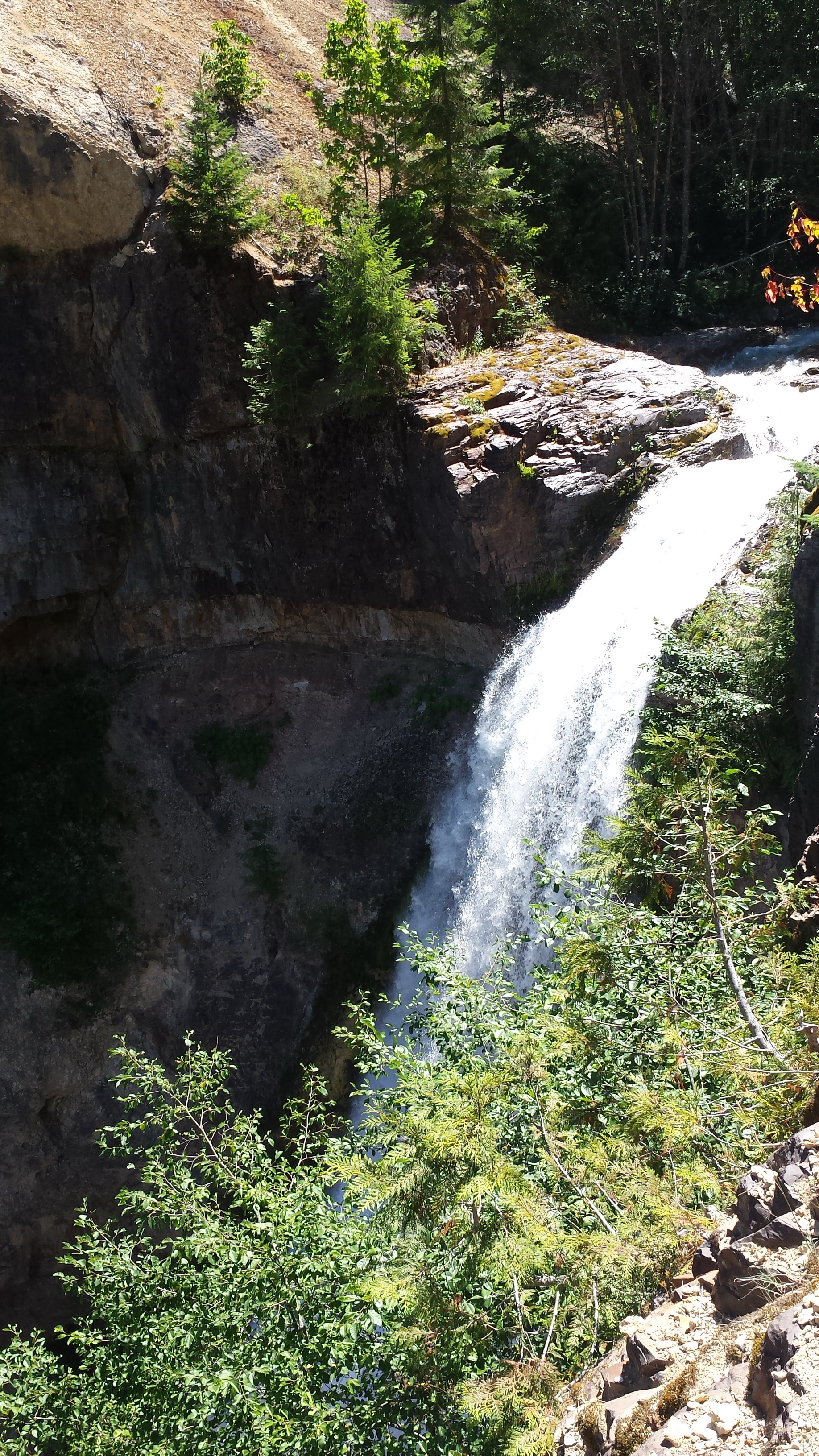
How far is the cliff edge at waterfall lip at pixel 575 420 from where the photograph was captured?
12.9 metres

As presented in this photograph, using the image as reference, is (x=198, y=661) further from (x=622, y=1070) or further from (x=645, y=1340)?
(x=645, y=1340)

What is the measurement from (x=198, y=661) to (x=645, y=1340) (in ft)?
53.5

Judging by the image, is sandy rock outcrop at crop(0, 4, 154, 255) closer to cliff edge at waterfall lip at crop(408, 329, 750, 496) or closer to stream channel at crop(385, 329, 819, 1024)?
cliff edge at waterfall lip at crop(408, 329, 750, 496)

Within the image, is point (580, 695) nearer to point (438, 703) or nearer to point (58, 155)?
point (438, 703)

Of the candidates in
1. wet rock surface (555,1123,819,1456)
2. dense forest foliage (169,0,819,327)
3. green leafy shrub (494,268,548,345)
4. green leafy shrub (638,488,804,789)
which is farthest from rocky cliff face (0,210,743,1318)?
wet rock surface (555,1123,819,1456)

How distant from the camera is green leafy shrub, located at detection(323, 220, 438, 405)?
13758mm

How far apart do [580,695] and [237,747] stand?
311 inches

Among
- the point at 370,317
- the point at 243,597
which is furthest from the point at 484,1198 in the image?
the point at 243,597

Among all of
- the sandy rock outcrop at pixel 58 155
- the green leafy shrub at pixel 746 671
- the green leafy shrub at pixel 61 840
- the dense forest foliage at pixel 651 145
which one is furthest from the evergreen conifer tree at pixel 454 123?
the green leafy shrub at pixel 61 840

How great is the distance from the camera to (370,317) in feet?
45.7

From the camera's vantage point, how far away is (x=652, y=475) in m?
12.7

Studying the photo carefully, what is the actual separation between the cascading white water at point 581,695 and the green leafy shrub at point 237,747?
4.19 meters

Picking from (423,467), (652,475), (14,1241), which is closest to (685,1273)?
(652,475)

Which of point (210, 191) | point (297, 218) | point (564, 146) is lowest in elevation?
point (297, 218)
